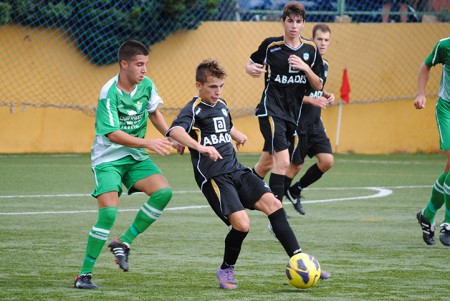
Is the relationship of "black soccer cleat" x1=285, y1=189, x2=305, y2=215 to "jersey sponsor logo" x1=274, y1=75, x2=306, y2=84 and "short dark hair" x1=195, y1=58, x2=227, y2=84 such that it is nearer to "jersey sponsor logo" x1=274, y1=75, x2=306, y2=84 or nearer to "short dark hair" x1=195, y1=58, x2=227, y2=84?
"jersey sponsor logo" x1=274, y1=75, x2=306, y2=84

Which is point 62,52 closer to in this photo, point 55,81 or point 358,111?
point 55,81

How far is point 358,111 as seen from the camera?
21.7 metres

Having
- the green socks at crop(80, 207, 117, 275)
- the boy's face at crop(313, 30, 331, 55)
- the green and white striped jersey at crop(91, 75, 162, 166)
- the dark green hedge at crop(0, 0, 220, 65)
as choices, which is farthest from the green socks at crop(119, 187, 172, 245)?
the dark green hedge at crop(0, 0, 220, 65)

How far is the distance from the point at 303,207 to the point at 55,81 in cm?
900

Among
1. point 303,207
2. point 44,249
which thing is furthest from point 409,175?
point 44,249

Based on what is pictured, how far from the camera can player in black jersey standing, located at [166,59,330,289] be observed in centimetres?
688

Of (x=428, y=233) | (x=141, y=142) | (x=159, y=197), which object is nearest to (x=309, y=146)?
(x=428, y=233)

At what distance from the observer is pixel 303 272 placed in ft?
21.4

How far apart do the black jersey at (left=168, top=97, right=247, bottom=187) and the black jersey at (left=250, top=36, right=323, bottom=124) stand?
3.34 m

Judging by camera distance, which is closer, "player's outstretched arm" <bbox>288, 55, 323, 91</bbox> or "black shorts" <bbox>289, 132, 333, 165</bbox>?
"player's outstretched arm" <bbox>288, 55, 323, 91</bbox>

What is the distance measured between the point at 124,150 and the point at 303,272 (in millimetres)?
1679

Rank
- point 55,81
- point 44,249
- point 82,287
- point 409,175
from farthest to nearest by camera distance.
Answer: point 55,81
point 409,175
point 44,249
point 82,287

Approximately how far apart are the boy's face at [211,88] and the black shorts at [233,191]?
0.57 m

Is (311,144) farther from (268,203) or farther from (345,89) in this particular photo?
(345,89)
